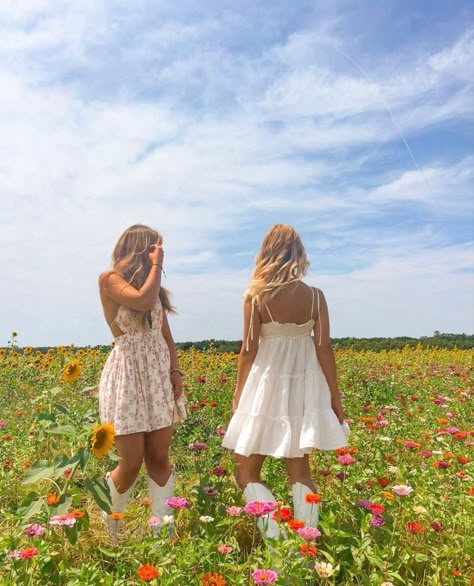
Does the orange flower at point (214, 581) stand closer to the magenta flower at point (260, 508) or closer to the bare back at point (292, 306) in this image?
the magenta flower at point (260, 508)

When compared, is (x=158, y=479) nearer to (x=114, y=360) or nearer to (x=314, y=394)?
(x=114, y=360)

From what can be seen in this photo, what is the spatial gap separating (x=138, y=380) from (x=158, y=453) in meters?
0.44

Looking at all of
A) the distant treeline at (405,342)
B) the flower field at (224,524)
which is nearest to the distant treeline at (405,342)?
the distant treeline at (405,342)

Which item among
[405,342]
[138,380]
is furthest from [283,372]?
[405,342]

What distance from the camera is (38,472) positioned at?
9.51 feet

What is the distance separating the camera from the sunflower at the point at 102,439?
2779 millimetres

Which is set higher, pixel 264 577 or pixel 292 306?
pixel 292 306

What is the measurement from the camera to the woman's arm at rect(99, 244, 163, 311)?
3273mm

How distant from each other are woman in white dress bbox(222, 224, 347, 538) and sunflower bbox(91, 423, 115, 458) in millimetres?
822

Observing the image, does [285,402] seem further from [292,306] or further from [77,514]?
[77,514]

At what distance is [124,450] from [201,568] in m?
0.78

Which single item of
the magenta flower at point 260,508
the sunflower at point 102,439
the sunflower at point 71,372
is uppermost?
the sunflower at point 71,372

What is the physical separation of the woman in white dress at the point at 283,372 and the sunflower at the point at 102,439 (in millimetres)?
822

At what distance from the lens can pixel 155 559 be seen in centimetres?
293
